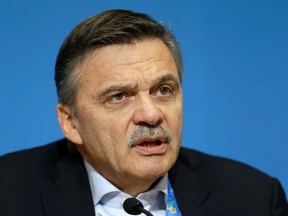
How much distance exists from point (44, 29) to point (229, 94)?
2.94 ft

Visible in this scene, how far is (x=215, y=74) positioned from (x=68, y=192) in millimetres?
952

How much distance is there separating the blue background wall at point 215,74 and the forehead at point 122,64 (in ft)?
1.67

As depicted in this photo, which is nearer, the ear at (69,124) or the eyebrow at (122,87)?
the eyebrow at (122,87)

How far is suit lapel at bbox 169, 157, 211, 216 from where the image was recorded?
195cm

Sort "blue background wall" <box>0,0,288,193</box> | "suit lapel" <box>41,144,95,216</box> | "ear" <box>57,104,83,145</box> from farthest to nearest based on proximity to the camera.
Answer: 1. "blue background wall" <box>0,0,288,193</box>
2. "ear" <box>57,104,83,145</box>
3. "suit lapel" <box>41,144,95,216</box>

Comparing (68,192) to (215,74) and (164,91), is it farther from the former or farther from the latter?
(215,74)

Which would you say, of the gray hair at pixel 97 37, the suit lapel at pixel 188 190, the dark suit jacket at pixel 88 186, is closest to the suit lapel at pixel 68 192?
the dark suit jacket at pixel 88 186

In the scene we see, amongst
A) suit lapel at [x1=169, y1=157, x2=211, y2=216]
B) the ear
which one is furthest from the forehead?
suit lapel at [x1=169, y1=157, x2=211, y2=216]

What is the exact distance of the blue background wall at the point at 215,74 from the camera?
7.46ft

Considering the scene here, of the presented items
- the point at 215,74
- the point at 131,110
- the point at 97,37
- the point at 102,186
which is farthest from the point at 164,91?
the point at 215,74

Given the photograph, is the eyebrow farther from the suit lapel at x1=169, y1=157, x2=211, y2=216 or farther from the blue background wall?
the blue background wall

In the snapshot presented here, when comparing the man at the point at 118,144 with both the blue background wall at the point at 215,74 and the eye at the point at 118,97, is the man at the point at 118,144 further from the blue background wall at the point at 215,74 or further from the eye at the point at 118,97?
the blue background wall at the point at 215,74

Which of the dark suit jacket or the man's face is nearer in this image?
the man's face

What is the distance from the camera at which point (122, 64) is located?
176cm
